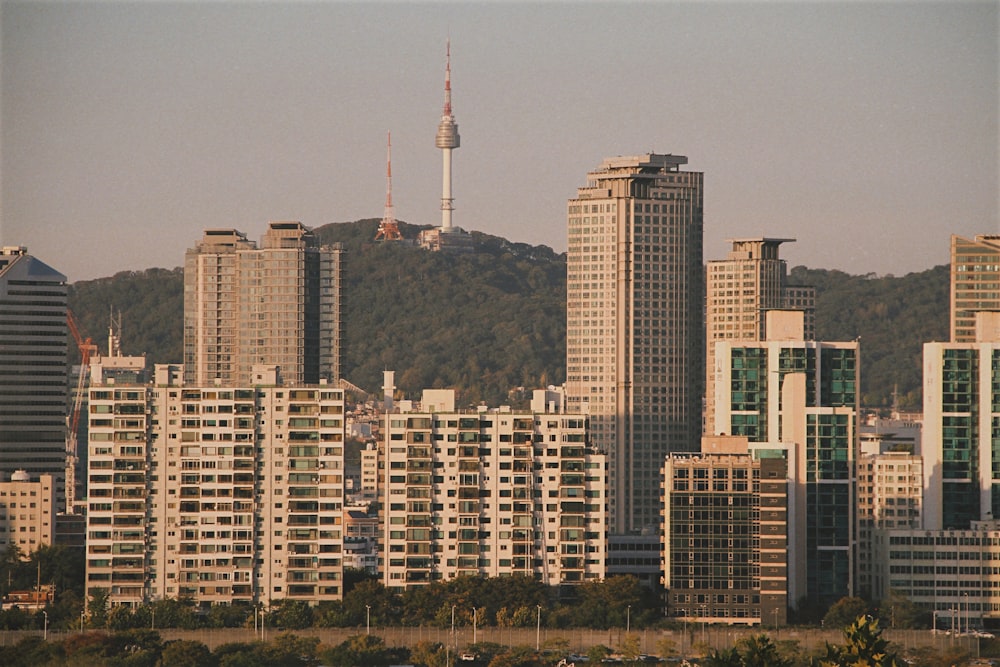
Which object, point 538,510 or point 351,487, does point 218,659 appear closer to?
point 538,510

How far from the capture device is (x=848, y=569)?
309ft

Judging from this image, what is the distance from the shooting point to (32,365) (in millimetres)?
120812

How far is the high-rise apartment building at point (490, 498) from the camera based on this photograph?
92.2 m

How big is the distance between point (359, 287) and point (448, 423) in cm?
9866

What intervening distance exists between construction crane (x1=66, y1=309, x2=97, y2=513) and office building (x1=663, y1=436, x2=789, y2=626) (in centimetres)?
3706

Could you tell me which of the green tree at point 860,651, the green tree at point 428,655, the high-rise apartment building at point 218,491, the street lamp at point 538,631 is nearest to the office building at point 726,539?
the street lamp at point 538,631

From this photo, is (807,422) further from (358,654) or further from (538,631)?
(358,654)

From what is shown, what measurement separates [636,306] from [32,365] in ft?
111

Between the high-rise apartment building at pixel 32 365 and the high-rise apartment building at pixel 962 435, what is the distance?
1716 inches

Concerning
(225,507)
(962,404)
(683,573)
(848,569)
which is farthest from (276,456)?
(962,404)

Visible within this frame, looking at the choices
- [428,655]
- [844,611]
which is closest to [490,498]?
[428,655]

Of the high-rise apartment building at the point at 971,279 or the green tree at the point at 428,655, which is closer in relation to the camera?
the green tree at the point at 428,655

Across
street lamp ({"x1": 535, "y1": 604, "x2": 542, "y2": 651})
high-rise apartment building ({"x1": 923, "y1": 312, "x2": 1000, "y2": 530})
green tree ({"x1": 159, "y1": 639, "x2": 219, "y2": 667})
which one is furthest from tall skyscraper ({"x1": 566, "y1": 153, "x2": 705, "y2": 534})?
green tree ({"x1": 159, "y1": 639, "x2": 219, "y2": 667})

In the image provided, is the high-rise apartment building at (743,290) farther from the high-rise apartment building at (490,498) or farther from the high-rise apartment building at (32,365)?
the high-rise apartment building at (490,498)
